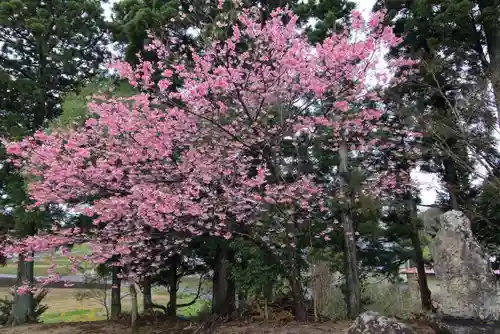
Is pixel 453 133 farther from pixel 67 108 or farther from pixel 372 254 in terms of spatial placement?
pixel 67 108

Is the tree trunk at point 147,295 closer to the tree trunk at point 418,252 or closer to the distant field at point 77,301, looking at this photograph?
the distant field at point 77,301

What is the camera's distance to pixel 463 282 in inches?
195

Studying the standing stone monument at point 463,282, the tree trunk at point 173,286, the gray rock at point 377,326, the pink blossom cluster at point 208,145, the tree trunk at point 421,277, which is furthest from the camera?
the tree trunk at point 173,286

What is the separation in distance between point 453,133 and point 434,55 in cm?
261

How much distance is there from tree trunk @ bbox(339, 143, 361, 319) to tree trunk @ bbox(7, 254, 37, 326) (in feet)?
29.5

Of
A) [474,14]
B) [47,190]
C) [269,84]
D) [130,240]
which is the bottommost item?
[130,240]

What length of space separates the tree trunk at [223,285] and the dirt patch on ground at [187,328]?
95 centimetres

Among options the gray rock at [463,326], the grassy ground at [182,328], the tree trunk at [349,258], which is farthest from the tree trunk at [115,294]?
the gray rock at [463,326]

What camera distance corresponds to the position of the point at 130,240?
717 centimetres

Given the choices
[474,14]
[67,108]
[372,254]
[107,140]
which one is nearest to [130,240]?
[107,140]

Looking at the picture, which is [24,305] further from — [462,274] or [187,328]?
[462,274]

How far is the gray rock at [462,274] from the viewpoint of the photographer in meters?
4.82

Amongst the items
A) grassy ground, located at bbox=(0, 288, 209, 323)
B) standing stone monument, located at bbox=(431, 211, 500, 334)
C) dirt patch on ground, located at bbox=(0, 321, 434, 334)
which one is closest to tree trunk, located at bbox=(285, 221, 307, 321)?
dirt patch on ground, located at bbox=(0, 321, 434, 334)

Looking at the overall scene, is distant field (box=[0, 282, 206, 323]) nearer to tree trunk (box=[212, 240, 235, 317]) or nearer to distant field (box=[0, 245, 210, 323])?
distant field (box=[0, 245, 210, 323])
